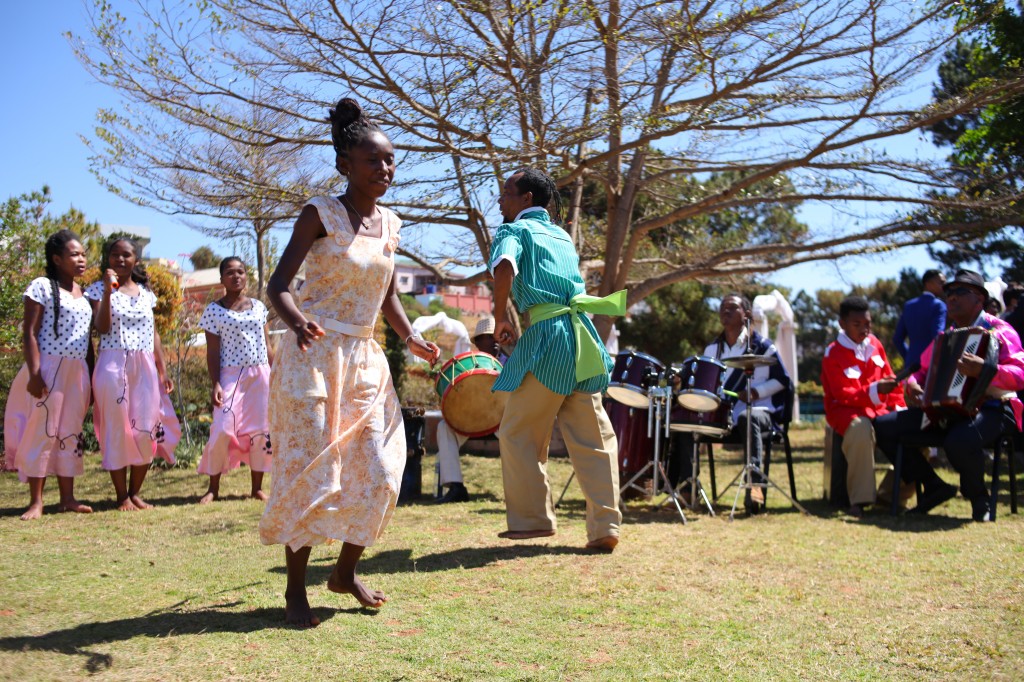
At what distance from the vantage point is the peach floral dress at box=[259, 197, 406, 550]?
13.5 ft

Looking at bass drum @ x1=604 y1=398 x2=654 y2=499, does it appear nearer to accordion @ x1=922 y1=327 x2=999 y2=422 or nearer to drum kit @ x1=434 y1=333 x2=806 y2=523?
drum kit @ x1=434 y1=333 x2=806 y2=523

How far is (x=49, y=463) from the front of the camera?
7.39 meters

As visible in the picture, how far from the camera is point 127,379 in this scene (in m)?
7.80

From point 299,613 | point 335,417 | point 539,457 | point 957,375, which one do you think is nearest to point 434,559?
point 539,457

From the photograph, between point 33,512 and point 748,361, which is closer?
point 33,512

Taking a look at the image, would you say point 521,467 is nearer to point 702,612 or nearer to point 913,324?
point 702,612

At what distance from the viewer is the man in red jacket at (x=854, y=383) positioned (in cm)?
812

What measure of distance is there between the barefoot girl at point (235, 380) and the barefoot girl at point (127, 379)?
16.1 inches

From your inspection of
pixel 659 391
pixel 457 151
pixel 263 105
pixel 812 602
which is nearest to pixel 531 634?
pixel 812 602

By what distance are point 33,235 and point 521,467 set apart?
798cm

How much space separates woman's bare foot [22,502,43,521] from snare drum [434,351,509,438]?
10.8ft

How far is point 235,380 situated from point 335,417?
14.5 ft

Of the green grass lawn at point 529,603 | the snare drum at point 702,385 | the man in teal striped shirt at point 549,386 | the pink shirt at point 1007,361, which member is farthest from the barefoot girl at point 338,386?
the pink shirt at point 1007,361

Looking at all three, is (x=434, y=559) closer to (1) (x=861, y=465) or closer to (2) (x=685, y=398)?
(2) (x=685, y=398)
